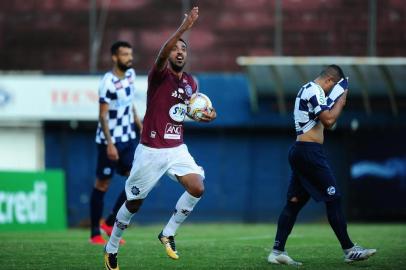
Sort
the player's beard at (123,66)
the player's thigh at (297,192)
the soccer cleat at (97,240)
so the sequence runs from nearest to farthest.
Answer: the player's thigh at (297,192) < the soccer cleat at (97,240) < the player's beard at (123,66)

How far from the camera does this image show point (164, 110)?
8617mm

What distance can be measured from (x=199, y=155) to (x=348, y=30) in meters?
5.13

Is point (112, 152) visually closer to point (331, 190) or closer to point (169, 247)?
point (169, 247)

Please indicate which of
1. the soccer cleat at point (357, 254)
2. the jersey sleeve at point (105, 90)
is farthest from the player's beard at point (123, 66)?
the soccer cleat at point (357, 254)

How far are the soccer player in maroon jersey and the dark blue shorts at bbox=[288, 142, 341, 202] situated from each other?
3.47 feet

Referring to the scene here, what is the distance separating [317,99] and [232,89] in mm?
12727

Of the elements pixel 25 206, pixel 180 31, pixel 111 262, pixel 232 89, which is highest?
pixel 180 31

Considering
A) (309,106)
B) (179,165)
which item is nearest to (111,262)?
(179,165)

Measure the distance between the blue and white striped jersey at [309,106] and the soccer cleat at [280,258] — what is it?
130 cm

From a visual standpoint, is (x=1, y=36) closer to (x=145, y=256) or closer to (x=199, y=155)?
(x=199, y=155)

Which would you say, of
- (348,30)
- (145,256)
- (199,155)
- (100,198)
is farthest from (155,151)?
(348,30)

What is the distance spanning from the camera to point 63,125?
21.8 metres

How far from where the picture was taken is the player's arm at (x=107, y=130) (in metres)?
11.1

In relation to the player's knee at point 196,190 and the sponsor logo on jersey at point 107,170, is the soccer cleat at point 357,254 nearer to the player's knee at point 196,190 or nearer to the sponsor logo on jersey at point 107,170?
the player's knee at point 196,190
